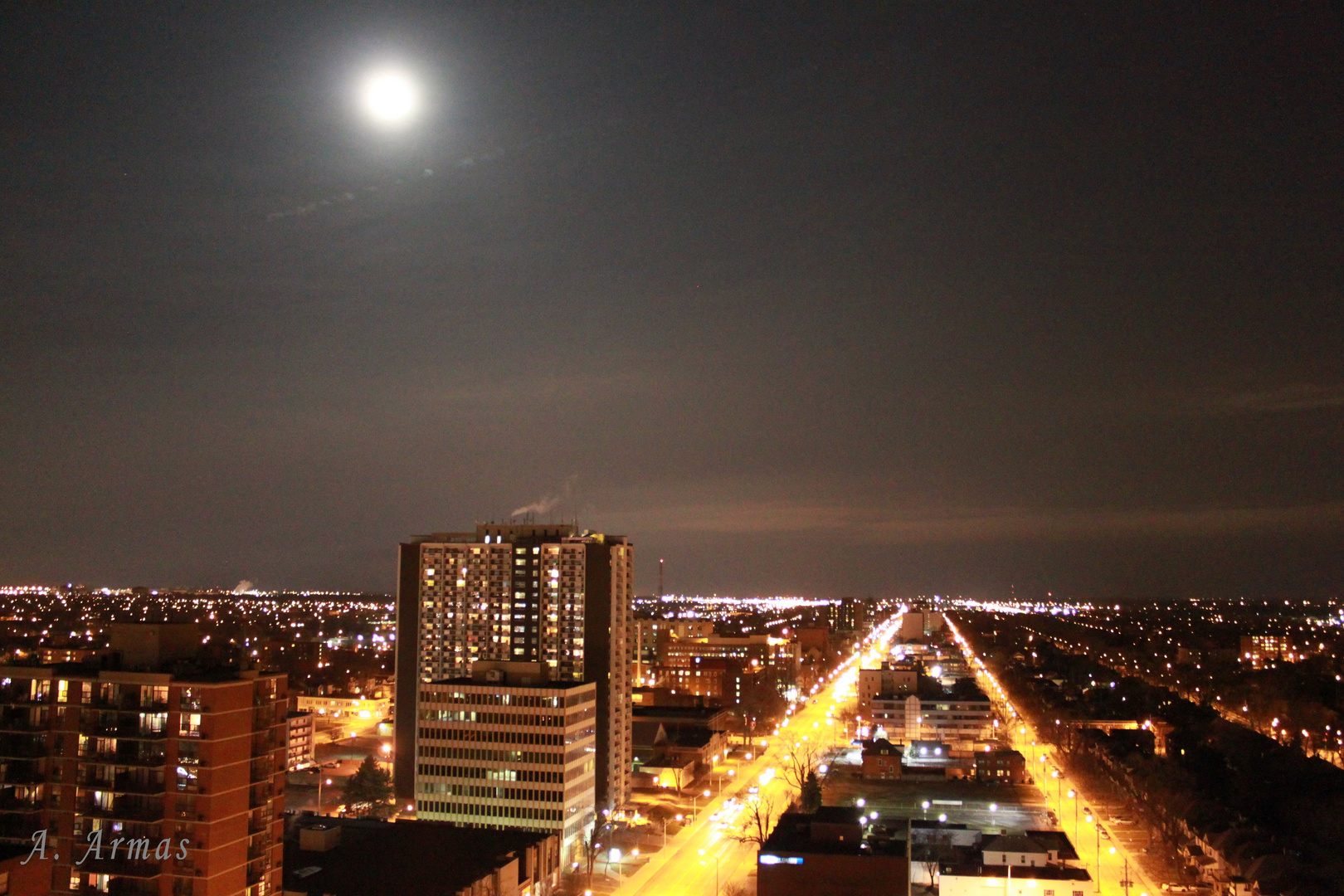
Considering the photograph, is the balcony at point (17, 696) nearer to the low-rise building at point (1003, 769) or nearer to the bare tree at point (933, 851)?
the bare tree at point (933, 851)

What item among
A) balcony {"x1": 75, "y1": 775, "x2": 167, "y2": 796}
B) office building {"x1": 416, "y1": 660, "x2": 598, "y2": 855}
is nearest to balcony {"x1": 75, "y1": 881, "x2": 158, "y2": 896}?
balcony {"x1": 75, "y1": 775, "x2": 167, "y2": 796}

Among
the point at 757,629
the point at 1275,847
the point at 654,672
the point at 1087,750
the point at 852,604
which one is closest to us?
the point at 1275,847

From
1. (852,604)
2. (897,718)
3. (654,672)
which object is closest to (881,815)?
(897,718)

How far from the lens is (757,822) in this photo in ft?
129

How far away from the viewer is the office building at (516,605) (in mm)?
50156

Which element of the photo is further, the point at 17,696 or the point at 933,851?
the point at 933,851

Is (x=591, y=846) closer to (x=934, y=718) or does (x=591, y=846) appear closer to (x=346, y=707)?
(x=934, y=718)

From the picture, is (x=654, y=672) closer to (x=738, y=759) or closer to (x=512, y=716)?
(x=738, y=759)

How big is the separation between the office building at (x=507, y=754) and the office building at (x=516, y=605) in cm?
773

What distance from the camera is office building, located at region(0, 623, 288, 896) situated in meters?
21.2

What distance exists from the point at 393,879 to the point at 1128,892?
861 inches

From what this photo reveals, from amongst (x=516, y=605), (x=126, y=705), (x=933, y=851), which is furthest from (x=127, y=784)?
(x=516, y=605)

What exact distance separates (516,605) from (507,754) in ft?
43.5

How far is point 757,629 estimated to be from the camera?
14225 centimetres
